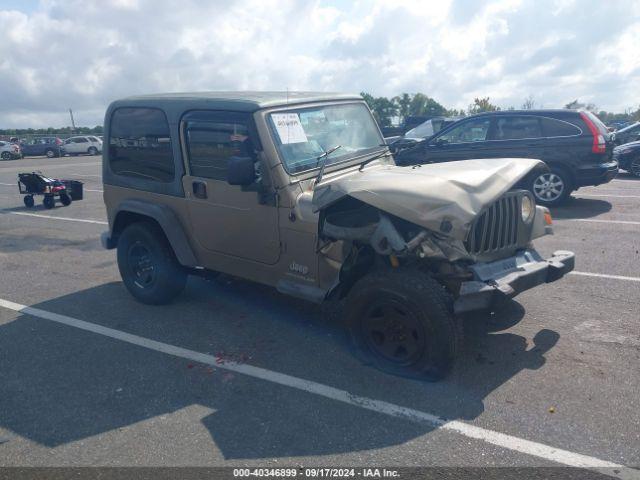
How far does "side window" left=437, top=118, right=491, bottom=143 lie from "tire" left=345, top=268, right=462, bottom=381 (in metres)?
7.45

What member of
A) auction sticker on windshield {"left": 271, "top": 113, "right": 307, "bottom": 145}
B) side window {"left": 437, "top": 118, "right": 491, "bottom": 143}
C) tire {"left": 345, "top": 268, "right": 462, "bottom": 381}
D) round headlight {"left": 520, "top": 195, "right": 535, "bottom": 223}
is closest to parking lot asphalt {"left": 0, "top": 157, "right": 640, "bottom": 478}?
tire {"left": 345, "top": 268, "right": 462, "bottom": 381}

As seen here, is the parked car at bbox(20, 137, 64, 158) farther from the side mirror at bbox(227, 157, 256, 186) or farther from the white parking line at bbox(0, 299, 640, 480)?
the side mirror at bbox(227, 157, 256, 186)

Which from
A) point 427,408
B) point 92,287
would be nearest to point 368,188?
point 427,408

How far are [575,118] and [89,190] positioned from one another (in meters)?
13.1

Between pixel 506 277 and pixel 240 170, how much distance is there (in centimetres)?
213

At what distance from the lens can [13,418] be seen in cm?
372

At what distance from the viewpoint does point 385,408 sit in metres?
3.66

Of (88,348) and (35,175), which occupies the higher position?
(35,175)

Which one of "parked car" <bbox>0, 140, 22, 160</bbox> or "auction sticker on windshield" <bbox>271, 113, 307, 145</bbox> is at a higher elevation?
"parked car" <bbox>0, 140, 22, 160</bbox>

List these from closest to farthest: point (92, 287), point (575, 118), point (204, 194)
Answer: point (204, 194), point (92, 287), point (575, 118)

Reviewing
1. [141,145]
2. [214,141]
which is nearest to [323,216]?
[214,141]

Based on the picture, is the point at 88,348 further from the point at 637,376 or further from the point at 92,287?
the point at 637,376

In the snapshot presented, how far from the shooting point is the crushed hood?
362 centimetres

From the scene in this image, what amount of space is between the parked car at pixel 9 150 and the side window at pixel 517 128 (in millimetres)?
35267
